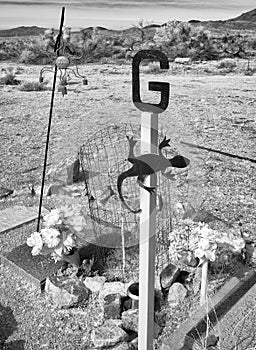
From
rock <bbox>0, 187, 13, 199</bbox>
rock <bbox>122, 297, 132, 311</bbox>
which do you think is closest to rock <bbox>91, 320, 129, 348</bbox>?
rock <bbox>122, 297, 132, 311</bbox>

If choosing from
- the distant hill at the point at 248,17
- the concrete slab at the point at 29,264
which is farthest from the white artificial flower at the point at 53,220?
the distant hill at the point at 248,17

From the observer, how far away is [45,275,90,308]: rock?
85.0 inches

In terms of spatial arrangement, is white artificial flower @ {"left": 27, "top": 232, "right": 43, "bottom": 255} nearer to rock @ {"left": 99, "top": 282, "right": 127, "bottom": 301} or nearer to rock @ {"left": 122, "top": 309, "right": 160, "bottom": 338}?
rock @ {"left": 99, "top": 282, "right": 127, "bottom": 301}

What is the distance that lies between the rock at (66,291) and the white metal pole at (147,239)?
22.2 inches

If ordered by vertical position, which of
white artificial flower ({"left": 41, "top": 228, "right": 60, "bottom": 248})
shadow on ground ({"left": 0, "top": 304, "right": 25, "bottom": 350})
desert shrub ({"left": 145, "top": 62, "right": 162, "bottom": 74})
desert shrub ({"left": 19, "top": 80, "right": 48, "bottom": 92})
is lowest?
shadow on ground ({"left": 0, "top": 304, "right": 25, "bottom": 350})

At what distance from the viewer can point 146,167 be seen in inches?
53.6

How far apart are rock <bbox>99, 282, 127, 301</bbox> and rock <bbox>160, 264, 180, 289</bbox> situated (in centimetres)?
19

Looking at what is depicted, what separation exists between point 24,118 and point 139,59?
4897mm

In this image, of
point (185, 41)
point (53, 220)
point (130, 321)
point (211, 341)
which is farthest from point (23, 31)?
point (211, 341)

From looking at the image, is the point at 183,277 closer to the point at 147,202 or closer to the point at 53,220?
the point at 53,220

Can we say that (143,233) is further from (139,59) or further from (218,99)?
(218,99)

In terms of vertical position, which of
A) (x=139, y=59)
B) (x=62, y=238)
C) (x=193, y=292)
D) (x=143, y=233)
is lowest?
(x=193, y=292)

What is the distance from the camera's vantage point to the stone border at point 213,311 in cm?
184

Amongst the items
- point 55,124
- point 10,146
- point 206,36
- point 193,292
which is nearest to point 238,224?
point 193,292
